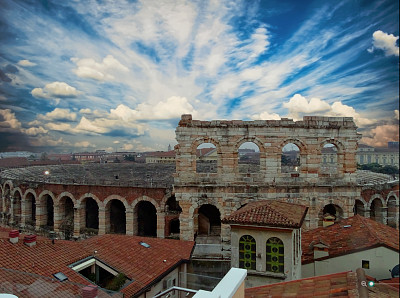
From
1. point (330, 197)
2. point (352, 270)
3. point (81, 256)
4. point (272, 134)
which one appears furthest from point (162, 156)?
point (352, 270)

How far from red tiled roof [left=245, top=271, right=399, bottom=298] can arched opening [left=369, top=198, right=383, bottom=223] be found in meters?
9.38

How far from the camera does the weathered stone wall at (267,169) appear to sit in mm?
9297

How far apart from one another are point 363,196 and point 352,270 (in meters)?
8.72

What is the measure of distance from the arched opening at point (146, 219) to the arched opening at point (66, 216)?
3291 mm

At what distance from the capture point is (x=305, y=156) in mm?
9453

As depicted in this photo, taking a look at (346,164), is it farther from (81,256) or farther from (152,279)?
(81,256)

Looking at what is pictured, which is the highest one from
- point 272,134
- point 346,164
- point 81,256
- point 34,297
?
point 272,134

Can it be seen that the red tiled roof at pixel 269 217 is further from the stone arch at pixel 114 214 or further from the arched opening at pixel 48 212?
the arched opening at pixel 48 212

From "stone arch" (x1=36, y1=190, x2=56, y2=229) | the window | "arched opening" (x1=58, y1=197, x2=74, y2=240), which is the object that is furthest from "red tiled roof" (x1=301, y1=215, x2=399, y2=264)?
"stone arch" (x1=36, y1=190, x2=56, y2=229)

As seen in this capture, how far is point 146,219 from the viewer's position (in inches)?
541

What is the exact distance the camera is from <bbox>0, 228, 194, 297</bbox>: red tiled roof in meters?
5.04

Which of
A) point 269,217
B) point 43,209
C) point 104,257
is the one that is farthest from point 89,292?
point 43,209

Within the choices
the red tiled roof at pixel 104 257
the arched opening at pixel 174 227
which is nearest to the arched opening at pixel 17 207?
the arched opening at pixel 174 227

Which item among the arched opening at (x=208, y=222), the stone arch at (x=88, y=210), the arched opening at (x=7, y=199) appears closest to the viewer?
the arched opening at (x=208, y=222)
